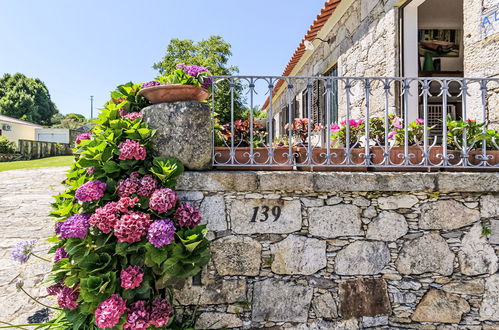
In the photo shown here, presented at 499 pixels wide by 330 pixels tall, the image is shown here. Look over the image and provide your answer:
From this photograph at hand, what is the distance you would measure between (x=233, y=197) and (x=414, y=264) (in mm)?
1495

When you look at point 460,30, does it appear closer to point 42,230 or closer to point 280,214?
point 280,214

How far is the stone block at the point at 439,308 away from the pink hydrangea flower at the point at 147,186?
2.20 metres

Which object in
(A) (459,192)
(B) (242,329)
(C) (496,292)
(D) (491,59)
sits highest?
Result: (D) (491,59)

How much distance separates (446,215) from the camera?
241 centimetres

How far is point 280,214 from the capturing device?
243cm

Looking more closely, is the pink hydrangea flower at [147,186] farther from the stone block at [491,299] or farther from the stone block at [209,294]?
the stone block at [491,299]

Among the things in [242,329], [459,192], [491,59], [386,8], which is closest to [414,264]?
[459,192]

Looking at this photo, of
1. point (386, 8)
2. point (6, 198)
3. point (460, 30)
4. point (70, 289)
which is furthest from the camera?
point (6, 198)

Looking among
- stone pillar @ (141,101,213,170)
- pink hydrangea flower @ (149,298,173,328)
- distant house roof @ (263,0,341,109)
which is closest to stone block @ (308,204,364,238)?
stone pillar @ (141,101,213,170)

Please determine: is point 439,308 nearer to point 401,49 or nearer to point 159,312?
point 159,312

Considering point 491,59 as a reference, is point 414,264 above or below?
below

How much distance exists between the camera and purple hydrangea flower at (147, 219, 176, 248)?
2.01 meters

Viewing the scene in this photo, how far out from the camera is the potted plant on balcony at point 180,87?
234 cm

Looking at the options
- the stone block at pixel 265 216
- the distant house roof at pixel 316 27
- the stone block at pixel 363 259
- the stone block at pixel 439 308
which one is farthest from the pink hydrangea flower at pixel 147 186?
the distant house roof at pixel 316 27
